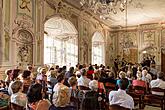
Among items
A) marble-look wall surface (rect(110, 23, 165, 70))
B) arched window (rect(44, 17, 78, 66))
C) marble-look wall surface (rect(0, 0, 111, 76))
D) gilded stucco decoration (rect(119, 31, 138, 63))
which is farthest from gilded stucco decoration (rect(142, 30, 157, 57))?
marble-look wall surface (rect(0, 0, 111, 76))

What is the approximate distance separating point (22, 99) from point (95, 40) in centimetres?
1310

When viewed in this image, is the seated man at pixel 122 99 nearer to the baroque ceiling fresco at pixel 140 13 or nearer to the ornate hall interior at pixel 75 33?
the ornate hall interior at pixel 75 33

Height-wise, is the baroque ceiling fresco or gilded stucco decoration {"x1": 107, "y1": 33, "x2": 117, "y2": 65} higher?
the baroque ceiling fresco

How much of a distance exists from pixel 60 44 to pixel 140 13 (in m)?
4.97

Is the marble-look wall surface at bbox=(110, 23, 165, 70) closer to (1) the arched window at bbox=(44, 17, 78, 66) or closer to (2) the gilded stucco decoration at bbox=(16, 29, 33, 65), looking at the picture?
(1) the arched window at bbox=(44, 17, 78, 66)

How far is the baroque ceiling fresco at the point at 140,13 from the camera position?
11.6 metres

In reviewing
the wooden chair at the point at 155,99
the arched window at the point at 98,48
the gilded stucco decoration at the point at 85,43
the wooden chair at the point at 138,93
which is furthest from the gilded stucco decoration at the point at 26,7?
the arched window at the point at 98,48

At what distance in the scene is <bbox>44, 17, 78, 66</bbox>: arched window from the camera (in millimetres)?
13180

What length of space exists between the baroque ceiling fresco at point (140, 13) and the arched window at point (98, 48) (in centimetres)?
121

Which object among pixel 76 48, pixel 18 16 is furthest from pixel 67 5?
pixel 18 16

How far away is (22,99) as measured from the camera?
3932 millimetres

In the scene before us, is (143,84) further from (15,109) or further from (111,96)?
(15,109)

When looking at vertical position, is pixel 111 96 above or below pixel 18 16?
below

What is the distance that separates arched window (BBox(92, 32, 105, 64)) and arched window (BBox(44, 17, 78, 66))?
2.93m
